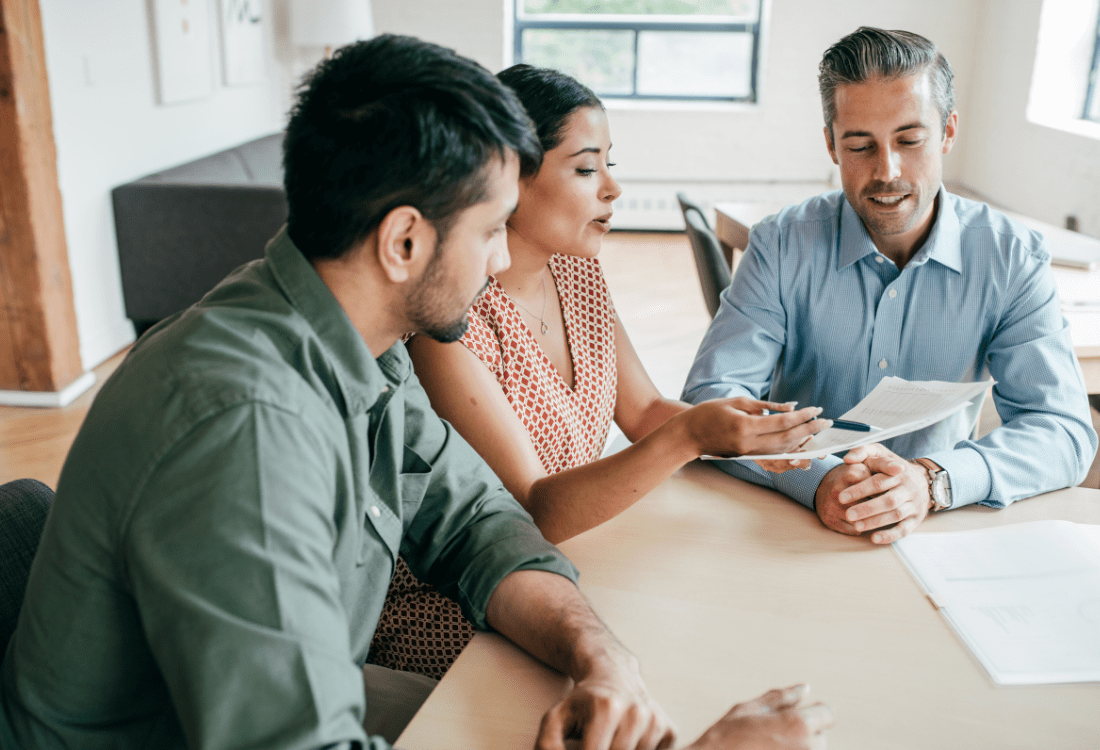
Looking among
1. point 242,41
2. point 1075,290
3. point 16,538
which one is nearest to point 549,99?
point 16,538

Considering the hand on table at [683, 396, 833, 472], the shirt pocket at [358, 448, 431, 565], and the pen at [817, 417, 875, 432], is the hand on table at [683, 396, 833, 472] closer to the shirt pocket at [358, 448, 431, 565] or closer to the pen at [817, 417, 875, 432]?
the pen at [817, 417, 875, 432]

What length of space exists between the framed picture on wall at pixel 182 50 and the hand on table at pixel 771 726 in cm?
426

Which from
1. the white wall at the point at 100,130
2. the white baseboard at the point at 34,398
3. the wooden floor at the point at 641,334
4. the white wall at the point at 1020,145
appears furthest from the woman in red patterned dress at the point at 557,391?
the white wall at the point at 1020,145

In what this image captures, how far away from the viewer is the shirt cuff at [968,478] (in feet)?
4.11

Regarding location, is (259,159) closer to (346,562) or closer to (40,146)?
(40,146)

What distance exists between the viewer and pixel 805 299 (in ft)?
5.42

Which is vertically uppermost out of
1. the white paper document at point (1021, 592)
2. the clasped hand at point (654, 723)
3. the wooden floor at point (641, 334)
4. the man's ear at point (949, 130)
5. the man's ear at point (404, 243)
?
the man's ear at point (949, 130)

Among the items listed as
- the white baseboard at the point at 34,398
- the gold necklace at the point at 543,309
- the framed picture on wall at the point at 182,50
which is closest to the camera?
the gold necklace at the point at 543,309

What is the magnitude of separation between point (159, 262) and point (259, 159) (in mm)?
1118

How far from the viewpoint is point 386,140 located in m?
0.85

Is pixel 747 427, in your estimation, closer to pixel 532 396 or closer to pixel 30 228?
pixel 532 396

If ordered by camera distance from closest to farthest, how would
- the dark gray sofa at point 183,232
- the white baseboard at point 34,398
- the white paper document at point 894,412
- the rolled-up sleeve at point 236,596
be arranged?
the rolled-up sleeve at point 236,596 < the white paper document at point 894,412 < the white baseboard at point 34,398 < the dark gray sofa at point 183,232

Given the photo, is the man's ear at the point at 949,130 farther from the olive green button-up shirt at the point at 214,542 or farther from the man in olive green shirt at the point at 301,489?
the olive green button-up shirt at the point at 214,542

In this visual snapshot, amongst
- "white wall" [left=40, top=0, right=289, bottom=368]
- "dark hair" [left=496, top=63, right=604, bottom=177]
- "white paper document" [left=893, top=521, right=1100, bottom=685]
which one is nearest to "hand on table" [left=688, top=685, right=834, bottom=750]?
"white paper document" [left=893, top=521, right=1100, bottom=685]
